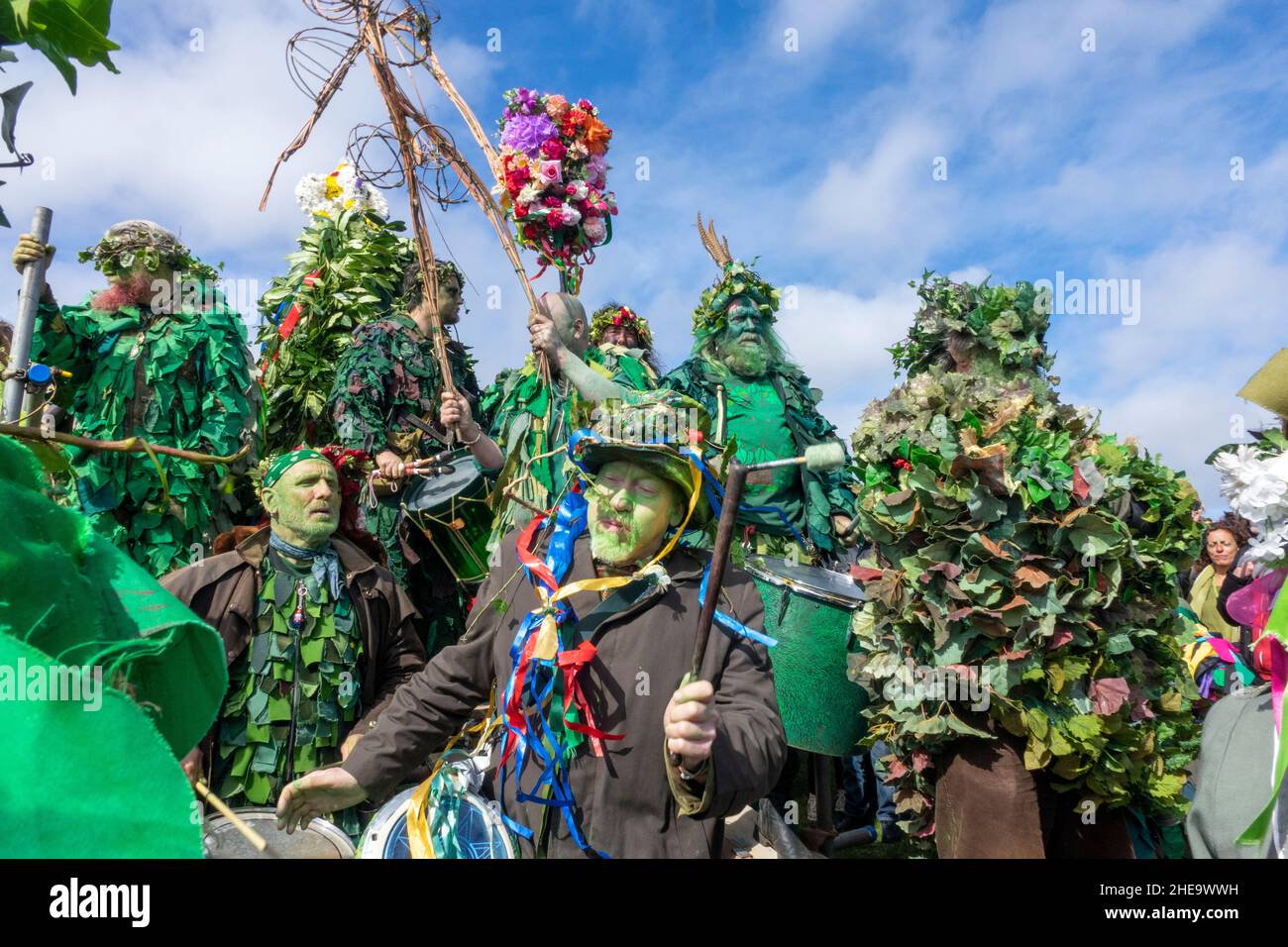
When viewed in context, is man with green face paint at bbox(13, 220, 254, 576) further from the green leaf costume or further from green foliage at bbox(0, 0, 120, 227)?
green foliage at bbox(0, 0, 120, 227)

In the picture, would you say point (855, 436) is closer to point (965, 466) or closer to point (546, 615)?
point (965, 466)

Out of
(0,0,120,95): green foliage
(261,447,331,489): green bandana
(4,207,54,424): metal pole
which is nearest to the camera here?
(0,0,120,95): green foliage

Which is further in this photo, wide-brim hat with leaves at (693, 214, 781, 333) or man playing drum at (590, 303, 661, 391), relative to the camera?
man playing drum at (590, 303, 661, 391)

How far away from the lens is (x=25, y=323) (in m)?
3.77

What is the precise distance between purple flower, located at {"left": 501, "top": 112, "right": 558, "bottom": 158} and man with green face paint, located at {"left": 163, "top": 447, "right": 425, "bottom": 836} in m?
1.84

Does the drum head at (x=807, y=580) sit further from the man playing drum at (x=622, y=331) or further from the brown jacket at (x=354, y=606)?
the man playing drum at (x=622, y=331)

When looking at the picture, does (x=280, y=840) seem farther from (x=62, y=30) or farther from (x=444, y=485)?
(x=62, y=30)

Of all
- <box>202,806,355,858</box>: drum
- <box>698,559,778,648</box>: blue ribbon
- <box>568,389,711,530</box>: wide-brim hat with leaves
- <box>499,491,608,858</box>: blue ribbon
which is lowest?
<box>202,806,355,858</box>: drum

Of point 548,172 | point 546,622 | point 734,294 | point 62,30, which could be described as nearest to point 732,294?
point 734,294

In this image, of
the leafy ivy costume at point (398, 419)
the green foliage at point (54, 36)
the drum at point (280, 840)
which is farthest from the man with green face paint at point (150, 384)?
the green foliage at point (54, 36)

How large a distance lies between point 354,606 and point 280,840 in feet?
3.68

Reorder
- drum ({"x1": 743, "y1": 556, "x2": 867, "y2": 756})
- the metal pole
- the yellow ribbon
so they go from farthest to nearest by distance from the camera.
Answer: drum ({"x1": 743, "y1": 556, "x2": 867, "y2": 756}) → the metal pole → the yellow ribbon

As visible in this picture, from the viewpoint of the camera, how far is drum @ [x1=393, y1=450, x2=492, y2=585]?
5.19 meters

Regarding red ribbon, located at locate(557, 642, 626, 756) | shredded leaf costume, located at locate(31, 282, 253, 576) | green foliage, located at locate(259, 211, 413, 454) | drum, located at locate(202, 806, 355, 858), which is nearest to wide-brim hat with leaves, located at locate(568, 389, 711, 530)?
red ribbon, located at locate(557, 642, 626, 756)
